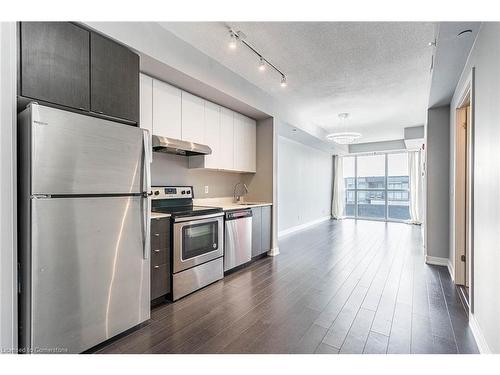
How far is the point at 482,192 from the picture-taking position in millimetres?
1872

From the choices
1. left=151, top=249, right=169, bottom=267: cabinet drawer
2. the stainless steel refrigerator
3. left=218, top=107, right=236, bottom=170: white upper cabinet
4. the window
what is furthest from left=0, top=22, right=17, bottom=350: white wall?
the window

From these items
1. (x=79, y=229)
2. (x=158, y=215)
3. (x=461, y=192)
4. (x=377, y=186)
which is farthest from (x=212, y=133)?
(x=377, y=186)

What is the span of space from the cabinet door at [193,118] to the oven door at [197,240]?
1074mm

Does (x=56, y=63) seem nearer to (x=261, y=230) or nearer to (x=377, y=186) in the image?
(x=261, y=230)

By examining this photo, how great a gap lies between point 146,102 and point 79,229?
1550 millimetres

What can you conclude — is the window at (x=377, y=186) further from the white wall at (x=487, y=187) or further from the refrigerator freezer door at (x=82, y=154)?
the refrigerator freezer door at (x=82, y=154)

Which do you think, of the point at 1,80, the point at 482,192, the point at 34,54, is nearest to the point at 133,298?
the point at 1,80

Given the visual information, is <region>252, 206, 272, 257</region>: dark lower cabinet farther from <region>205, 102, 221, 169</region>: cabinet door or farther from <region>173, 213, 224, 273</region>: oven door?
<region>205, 102, 221, 169</region>: cabinet door

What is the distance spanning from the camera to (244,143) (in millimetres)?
4234

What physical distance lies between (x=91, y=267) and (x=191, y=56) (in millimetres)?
2333

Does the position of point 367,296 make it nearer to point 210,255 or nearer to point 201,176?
point 210,255

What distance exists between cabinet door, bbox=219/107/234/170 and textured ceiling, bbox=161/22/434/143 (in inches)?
24.7

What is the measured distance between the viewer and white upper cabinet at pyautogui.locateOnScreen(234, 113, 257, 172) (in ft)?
13.3

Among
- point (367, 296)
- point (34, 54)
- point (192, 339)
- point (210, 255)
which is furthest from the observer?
point (210, 255)
